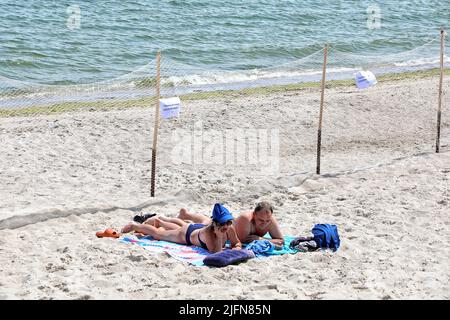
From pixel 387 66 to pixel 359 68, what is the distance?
0.82 m

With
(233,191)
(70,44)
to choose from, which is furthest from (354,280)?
(70,44)

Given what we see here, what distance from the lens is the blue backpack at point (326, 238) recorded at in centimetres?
825

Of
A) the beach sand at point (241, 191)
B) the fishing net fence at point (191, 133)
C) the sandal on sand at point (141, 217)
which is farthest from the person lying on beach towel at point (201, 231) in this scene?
the fishing net fence at point (191, 133)

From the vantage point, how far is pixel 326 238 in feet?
27.0

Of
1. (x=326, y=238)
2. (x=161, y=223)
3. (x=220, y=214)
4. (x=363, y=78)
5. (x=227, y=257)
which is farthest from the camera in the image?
(x=363, y=78)

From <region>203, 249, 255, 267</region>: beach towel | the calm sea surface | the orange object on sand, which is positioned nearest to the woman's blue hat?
<region>203, 249, 255, 267</region>: beach towel

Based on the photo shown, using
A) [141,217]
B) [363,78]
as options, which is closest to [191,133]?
[363,78]

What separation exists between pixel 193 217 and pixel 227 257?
47.5 inches

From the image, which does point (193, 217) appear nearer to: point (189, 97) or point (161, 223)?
point (161, 223)

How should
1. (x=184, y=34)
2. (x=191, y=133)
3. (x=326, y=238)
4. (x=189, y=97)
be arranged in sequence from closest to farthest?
(x=326, y=238) → (x=191, y=133) → (x=189, y=97) → (x=184, y=34)

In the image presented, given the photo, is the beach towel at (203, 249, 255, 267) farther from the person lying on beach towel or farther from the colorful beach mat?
the person lying on beach towel

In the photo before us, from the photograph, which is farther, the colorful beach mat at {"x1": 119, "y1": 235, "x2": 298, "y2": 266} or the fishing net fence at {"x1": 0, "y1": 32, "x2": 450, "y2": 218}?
the fishing net fence at {"x1": 0, "y1": 32, "x2": 450, "y2": 218}

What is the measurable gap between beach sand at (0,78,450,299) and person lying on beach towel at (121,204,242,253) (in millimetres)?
417

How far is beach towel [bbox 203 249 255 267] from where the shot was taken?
7.72m
